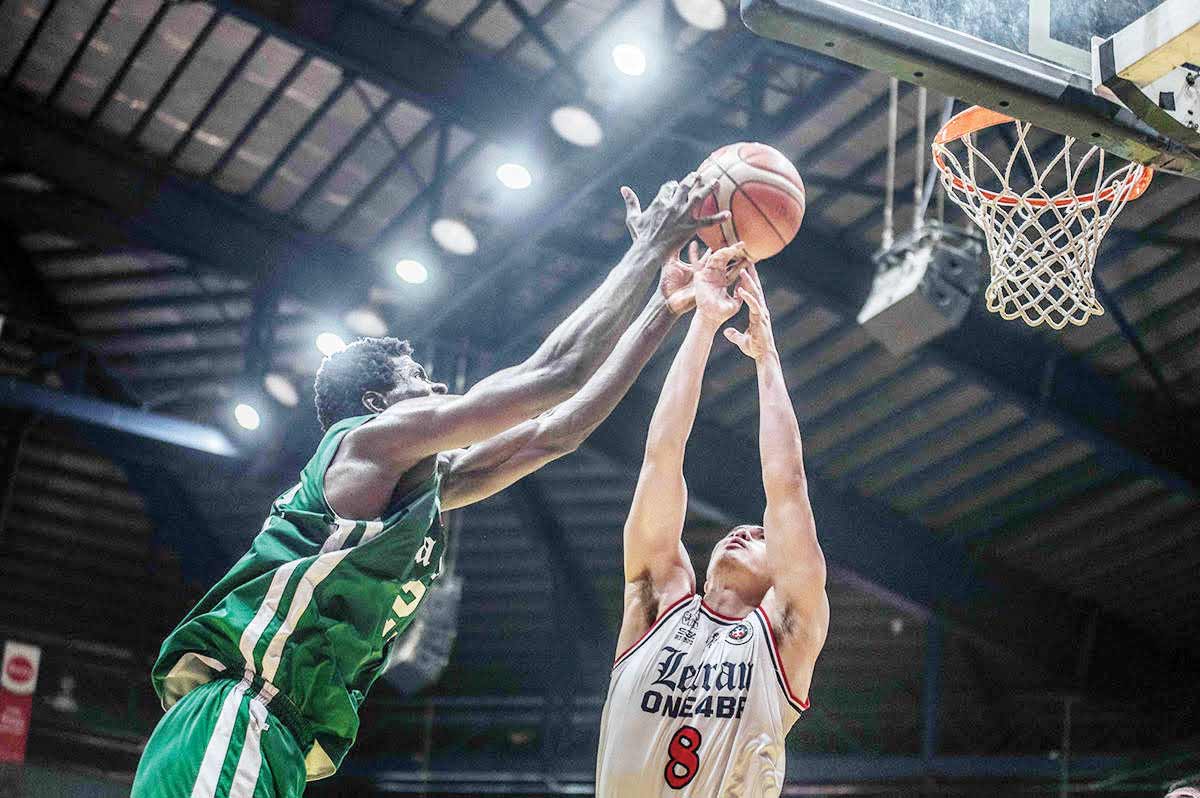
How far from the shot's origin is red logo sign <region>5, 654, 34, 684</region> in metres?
14.4

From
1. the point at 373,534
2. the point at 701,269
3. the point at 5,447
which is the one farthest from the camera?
the point at 5,447

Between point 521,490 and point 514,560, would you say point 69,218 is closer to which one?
point 521,490

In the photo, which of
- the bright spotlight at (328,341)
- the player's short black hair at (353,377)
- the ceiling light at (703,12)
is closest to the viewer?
the player's short black hair at (353,377)

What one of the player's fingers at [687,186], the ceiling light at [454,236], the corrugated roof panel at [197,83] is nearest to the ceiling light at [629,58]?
the ceiling light at [454,236]

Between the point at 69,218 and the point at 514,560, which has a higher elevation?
the point at 69,218

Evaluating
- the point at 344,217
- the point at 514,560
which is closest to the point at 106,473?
the point at 514,560

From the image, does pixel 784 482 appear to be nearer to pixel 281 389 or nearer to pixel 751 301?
pixel 751 301

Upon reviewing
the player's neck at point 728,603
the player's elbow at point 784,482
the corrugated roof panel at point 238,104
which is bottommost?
the player's neck at point 728,603

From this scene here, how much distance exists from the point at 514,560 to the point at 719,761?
13.4 m

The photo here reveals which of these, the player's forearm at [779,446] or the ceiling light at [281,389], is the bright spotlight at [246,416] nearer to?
the ceiling light at [281,389]

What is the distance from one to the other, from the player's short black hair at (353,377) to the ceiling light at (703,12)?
239 inches

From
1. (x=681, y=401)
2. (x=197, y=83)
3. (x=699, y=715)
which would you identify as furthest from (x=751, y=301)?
(x=197, y=83)

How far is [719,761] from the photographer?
420 cm

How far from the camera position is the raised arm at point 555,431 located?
431cm
